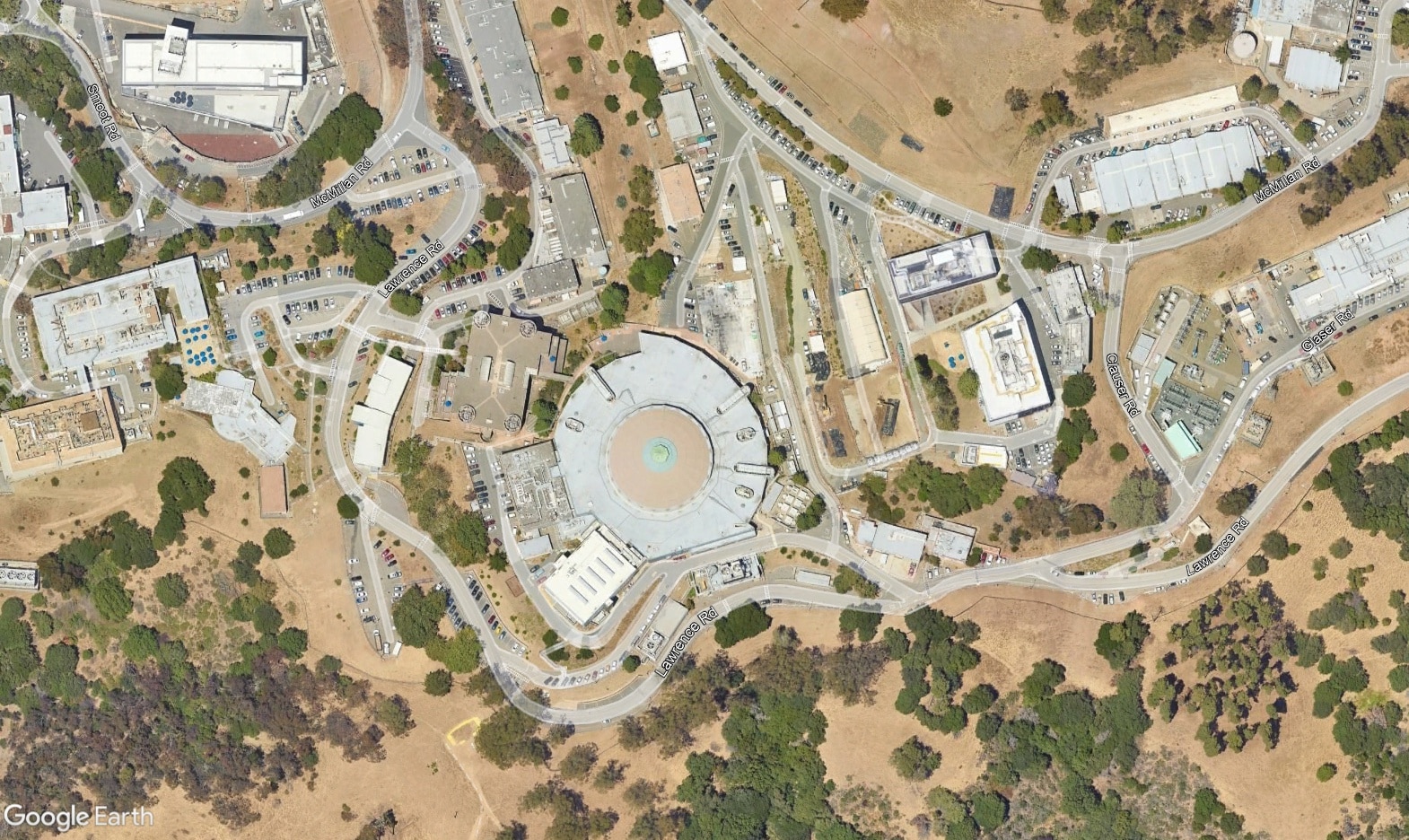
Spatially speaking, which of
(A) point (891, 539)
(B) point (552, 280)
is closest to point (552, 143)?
(B) point (552, 280)

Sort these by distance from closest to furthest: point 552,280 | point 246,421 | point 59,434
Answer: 1. point 552,280
2. point 246,421
3. point 59,434

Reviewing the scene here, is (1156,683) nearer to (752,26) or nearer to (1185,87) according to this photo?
(1185,87)

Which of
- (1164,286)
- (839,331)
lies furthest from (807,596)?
(1164,286)

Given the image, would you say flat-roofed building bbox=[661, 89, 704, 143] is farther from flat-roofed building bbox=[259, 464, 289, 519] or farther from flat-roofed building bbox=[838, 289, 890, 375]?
flat-roofed building bbox=[259, 464, 289, 519]

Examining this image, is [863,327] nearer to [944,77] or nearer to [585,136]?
[944,77]

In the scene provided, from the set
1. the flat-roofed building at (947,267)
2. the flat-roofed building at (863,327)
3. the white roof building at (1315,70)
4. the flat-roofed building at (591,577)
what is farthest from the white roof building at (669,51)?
the white roof building at (1315,70)

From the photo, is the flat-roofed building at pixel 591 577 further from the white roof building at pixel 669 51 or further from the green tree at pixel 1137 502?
the green tree at pixel 1137 502
